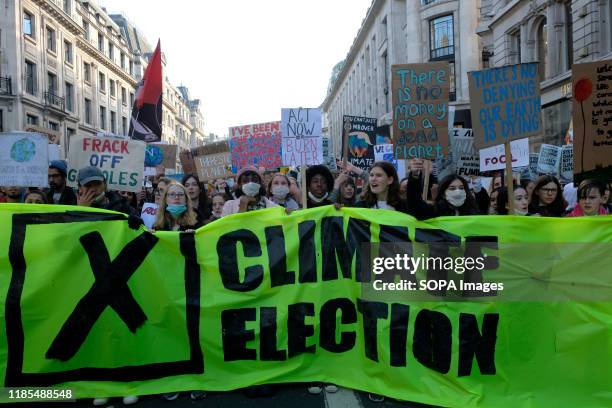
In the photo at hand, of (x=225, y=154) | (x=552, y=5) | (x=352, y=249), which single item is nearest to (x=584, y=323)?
(x=352, y=249)

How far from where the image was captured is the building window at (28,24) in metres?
31.2

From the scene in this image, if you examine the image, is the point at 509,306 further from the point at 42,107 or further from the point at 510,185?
the point at 42,107

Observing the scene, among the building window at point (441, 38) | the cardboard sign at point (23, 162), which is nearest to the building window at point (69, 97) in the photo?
the building window at point (441, 38)

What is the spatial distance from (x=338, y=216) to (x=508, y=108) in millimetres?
2205

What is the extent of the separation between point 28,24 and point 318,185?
34.4 m

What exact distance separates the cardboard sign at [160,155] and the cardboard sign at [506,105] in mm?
9480

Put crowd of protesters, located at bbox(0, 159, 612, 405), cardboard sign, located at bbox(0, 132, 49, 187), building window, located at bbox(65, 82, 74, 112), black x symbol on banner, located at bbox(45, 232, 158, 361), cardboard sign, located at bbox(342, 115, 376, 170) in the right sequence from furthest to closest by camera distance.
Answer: building window, located at bbox(65, 82, 74, 112) → cardboard sign, located at bbox(342, 115, 376, 170) → cardboard sign, located at bbox(0, 132, 49, 187) → crowd of protesters, located at bbox(0, 159, 612, 405) → black x symbol on banner, located at bbox(45, 232, 158, 361)

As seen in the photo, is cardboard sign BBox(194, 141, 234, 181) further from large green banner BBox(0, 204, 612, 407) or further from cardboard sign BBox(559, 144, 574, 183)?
large green banner BBox(0, 204, 612, 407)

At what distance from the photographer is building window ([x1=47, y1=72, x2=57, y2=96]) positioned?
34138mm

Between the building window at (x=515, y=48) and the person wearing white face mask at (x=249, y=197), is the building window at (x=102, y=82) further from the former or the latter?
the person wearing white face mask at (x=249, y=197)

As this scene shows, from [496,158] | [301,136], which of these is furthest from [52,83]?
[496,158]

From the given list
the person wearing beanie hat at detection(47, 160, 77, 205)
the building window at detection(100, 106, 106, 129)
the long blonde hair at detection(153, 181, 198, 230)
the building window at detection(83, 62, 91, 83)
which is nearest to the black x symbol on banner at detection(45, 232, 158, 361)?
the long blonde hair at detection(153, 181, 198, 230)

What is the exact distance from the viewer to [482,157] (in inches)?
304

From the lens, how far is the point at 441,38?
3141cm
